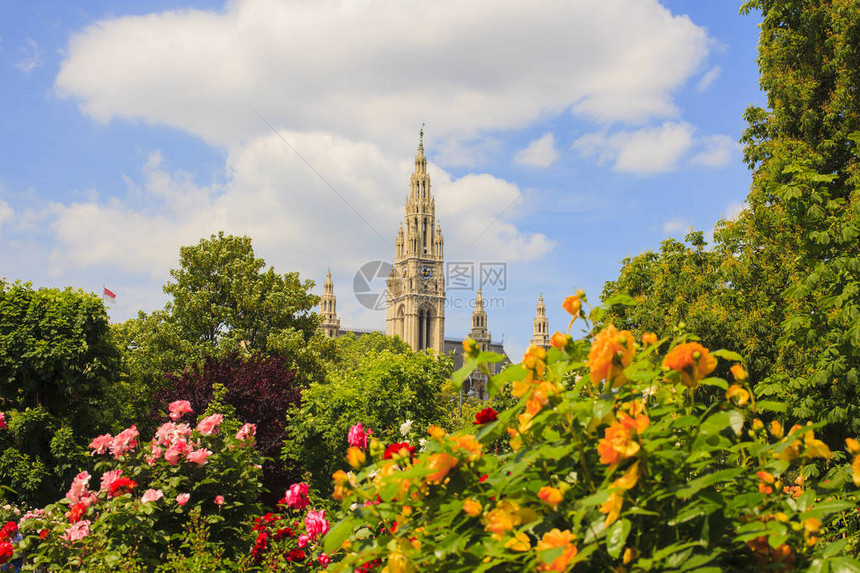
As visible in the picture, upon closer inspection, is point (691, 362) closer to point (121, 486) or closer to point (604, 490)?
point (604, 490)

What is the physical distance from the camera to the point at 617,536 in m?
2.55

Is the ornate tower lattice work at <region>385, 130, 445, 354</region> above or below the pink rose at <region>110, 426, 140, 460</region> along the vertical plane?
above

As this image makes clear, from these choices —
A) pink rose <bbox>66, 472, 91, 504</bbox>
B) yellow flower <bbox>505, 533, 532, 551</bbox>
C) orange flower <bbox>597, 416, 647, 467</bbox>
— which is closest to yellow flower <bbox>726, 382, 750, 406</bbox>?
orange flower <bbox>597, 416, 647, 467</bbox>

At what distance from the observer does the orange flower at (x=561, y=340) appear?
3170 millimetres

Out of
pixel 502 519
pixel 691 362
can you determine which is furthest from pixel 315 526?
pixel 691 362

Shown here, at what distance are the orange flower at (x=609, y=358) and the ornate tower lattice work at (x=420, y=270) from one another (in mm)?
133024

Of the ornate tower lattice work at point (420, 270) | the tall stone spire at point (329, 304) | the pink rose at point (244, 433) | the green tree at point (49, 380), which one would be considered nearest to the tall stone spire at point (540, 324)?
the ornate tower lattice work at point (420, 270)

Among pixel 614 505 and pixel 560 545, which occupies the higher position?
pixel 614 505

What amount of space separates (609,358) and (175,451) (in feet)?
19.5

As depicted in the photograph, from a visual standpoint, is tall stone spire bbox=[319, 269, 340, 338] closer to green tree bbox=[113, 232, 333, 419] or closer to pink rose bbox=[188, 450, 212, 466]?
green tree bbox=[113, 232, 333, 419]

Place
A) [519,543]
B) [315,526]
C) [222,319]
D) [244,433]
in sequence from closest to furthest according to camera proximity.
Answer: [519,543] → [315,526] → [244,433] → [222,319]

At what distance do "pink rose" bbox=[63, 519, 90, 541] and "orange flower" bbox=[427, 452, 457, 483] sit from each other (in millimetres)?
5803

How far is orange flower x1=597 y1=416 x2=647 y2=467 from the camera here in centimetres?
259

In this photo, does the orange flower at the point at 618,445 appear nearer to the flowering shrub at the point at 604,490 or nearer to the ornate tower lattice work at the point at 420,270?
the flowering shrub at the point at 604,490
